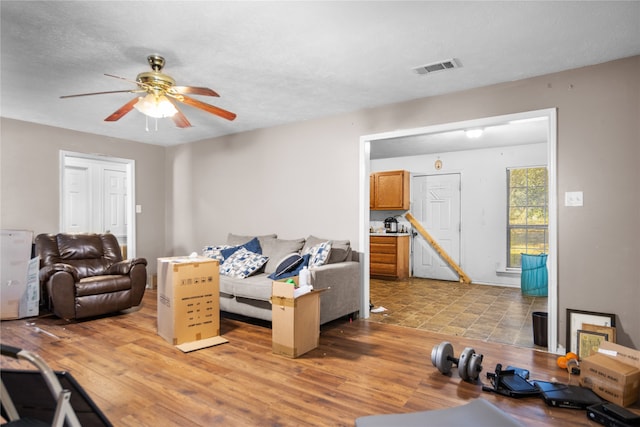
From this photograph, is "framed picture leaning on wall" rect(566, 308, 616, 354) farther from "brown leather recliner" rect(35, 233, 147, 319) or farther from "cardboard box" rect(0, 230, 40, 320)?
"cardboard box" rect(0, 230, 40, 320)

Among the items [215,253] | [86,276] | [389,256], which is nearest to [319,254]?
[215,253]

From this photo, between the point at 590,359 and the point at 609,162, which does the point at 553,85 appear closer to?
the point at 609,162

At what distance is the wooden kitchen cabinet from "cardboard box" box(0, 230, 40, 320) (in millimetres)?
5237

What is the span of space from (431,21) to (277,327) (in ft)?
8.54

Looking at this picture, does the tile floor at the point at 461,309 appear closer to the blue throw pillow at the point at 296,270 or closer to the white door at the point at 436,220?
the white door at the point at 436,220

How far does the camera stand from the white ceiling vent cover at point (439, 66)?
9.96ft

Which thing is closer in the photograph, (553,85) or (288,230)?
(553,85)

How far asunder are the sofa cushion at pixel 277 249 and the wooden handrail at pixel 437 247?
11.6 ft

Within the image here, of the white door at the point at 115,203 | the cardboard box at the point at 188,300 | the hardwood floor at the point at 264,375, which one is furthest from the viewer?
the white door at the point at 115,203

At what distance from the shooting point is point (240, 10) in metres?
2.28

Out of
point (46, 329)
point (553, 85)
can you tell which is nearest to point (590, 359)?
point (553, 85)

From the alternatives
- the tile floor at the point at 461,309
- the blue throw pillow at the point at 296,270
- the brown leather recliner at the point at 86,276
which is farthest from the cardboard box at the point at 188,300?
the tile floor at the point at 461,309

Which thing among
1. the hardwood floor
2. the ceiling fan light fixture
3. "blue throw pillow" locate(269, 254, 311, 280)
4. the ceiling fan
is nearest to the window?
the hardwood floor

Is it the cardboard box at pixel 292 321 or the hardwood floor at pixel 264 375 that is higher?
the cardboard box at pixel 292 321
